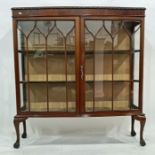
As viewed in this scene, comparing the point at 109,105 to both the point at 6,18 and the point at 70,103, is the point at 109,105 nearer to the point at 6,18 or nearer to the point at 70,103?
the point at 70,103

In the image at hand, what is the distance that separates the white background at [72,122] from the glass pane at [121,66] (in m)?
0.42

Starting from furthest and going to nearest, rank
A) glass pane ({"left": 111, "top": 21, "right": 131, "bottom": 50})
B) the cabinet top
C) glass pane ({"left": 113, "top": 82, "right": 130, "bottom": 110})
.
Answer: glass pane ({"left": 113, "top": 82, "right": 130, "bottom": 110}), glass pane ({"left": 111, "top": 21, "right": 131, "bottom": 50}), the cabinet top

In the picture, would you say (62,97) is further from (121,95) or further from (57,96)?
(121,95)

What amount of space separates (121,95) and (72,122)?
0.67m

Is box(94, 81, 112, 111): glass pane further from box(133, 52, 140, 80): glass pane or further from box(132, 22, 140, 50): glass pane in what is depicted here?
box(132, 22, 140, 50): glass pane

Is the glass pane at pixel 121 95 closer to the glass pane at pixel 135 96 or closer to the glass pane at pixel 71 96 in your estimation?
the glass pane at pixel 135 96

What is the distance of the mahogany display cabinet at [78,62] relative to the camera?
2.16 metres

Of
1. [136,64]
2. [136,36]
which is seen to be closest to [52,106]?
[136,64]

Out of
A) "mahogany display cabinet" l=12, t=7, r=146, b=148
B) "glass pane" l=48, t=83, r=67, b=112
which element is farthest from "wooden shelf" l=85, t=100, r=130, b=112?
"glass pane" l=48, t=83, r=67, b=112

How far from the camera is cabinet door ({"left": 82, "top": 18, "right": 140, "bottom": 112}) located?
2242 mm

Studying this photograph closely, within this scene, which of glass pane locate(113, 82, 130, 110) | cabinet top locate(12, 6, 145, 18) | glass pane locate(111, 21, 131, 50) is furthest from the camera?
glass pane locate(113, 82, 130, 110)

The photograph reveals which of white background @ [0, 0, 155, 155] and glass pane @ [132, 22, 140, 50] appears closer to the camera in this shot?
glass pane @ [132, 22, 140, 50]

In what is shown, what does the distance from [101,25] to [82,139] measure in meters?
1.13

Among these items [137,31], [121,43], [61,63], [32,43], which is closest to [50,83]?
[61,63]
